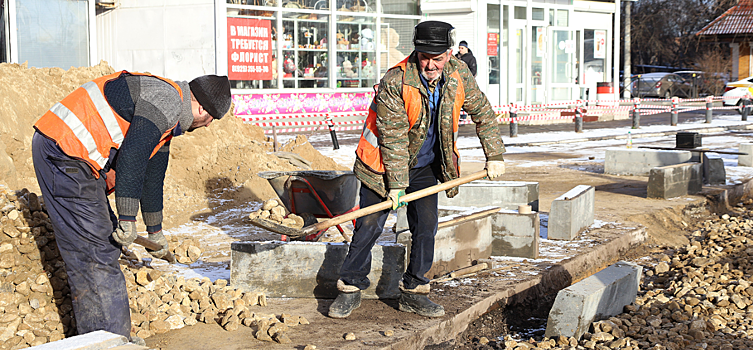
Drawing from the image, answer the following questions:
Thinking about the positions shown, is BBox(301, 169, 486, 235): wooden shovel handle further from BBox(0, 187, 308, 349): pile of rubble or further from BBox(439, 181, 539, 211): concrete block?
BBox(439, 181, 539, 211): concrete block

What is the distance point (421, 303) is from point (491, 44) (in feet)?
68.4

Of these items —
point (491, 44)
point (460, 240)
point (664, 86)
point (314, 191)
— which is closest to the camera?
point (314, 191)

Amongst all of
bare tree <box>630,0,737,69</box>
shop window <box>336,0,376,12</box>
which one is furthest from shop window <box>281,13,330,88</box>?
bare tree <box>630,0,737,69</box>

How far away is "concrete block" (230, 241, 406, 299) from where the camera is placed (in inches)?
210

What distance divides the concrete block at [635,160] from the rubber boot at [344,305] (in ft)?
25.5

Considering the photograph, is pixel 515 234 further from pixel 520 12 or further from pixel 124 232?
pixel 520 12

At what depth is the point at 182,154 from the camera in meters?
9.95

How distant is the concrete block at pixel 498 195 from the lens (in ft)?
26.7

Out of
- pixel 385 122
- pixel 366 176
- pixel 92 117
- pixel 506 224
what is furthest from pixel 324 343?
pixel 506 224

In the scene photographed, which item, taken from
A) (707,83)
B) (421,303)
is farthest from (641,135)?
(707,83)

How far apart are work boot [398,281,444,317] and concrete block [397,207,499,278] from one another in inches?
35.8

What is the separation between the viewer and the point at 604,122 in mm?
23547

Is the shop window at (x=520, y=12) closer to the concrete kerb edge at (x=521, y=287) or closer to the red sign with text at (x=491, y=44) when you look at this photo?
the red sign with text at (x=491, y=44)

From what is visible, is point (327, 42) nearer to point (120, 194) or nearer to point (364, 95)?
point (364, 95)
